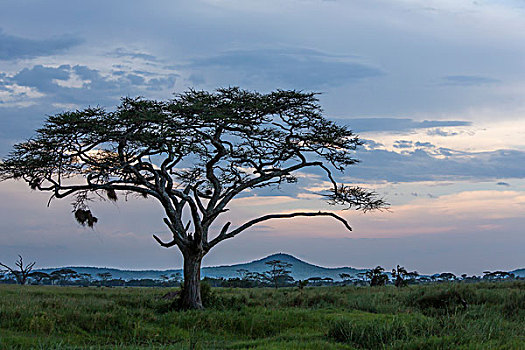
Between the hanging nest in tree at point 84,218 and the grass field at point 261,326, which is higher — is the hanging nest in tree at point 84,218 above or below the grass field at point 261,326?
above

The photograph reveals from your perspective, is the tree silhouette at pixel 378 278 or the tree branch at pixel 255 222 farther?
the tree silhouette at pixel 378 278

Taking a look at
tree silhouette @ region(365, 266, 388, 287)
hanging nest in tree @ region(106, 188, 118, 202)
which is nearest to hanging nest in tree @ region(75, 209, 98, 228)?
hanging nest in tree @ region(106, 188, 118, 202)

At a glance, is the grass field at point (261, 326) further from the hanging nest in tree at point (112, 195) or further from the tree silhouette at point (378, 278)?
the tree silhouette at point (378, 278)

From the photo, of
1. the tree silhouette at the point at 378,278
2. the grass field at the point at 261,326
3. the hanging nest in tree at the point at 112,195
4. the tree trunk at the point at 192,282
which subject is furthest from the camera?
the tree silhouette at the point at 378,278

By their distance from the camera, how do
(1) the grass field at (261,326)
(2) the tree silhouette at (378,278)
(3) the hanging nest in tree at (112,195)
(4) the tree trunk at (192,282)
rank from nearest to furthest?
(1) the grass field at (261,326) → (4) the tree trunk at (192,282) → (3) the hanging nest in tree at (112,195) → (2) the tree silhouette at (378,278)

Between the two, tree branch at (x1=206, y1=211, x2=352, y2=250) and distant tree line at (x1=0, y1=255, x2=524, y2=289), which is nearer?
tree branch at (x1=206, y1=211, x2=352, y2=250)

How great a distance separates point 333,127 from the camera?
23.9 metres

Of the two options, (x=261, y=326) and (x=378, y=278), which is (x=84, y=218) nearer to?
(x=261, y=326)

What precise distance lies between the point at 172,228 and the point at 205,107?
487 cm

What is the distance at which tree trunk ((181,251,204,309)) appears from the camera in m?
21.3

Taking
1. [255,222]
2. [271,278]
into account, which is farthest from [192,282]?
[271,278]

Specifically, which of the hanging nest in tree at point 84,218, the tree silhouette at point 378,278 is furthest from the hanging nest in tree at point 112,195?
the tree silhouette at point 378,278

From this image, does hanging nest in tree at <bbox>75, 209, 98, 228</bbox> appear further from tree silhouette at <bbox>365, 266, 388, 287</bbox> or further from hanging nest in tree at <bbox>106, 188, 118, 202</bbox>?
tree silhouette at <bbox>365, 266, 388, 287</bbox>

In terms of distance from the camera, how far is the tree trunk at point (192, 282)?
838 inches
